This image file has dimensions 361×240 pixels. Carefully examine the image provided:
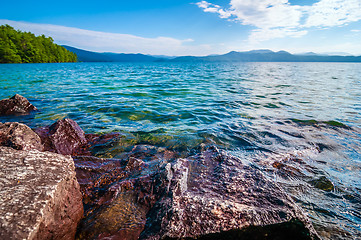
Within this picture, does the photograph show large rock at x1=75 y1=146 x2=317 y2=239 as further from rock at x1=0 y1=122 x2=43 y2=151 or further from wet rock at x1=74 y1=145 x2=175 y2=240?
rock at x1=0 y1=122 x2=43 y2=151

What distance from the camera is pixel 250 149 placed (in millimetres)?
4852

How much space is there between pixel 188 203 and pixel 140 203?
820 mm

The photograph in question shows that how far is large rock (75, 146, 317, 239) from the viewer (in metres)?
1.99

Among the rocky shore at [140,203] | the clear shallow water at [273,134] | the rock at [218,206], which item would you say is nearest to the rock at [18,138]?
the rocky shore at [140,203]

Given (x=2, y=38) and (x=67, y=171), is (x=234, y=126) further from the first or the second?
(x=2, y=38)

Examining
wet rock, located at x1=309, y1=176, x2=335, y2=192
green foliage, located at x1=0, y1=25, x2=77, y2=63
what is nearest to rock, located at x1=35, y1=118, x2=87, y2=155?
wet rock, located at x1=309, y1=176, x2=335, y2=192

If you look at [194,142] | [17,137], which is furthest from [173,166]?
[17,137]

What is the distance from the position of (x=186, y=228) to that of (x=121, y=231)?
86cm

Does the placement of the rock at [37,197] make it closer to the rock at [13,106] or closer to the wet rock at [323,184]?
the wet rock at [323,184]

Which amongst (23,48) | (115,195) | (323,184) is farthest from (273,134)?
(23,48)

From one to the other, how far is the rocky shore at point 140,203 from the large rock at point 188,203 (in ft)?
0.03

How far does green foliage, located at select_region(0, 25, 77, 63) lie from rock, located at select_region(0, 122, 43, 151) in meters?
79.4

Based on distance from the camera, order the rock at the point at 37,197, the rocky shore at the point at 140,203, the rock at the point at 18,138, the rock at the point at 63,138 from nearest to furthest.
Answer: the rock at the point at 37,197, the rocky shore at the point at 140,203, the rock at the point at 18,138, the rock at the point at 63,138

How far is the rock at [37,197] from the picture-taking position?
1.59m
